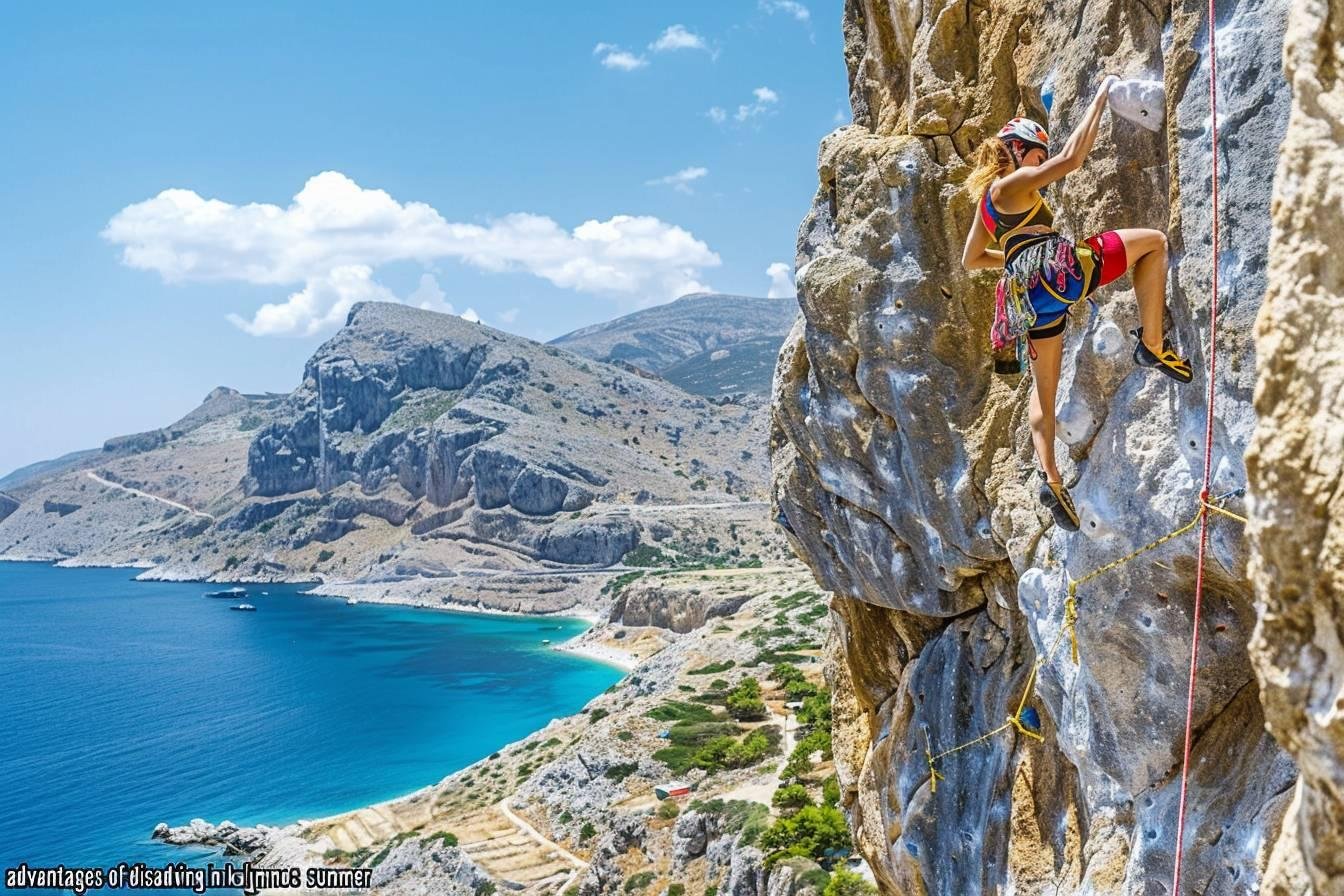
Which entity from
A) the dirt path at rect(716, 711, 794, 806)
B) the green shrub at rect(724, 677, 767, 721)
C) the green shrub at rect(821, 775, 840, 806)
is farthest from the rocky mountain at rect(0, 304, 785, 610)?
the green shrub at rect(821, 775, 840, 806)

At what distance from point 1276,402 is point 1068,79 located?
19.3 feet

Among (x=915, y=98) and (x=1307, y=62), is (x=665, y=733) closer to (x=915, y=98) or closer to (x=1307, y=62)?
(x=915, y=98)

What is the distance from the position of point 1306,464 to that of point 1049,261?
13.4 ft

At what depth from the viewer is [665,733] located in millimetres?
48562

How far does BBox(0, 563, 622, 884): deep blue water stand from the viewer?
64188 millimetres

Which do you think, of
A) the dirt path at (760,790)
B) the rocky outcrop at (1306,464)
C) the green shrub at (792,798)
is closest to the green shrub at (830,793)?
the green shrub at (792,798)

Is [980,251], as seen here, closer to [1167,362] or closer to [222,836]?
[1167,362]

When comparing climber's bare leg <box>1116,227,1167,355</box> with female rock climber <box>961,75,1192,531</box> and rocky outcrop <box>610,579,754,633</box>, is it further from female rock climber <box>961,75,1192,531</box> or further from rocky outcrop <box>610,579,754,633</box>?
rocky outcrop <box>610,579,754,633</box>

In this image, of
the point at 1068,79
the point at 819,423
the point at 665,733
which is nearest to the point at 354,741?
the point at 665,733

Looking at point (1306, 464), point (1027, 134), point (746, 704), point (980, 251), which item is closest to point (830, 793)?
point (746, 704)

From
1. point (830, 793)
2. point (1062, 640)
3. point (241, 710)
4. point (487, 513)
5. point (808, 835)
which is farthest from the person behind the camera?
point (487, 513)

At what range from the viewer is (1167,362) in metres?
7.05

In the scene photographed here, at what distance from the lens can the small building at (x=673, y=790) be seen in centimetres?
3922

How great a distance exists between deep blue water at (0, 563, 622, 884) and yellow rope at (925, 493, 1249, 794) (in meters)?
53.5
